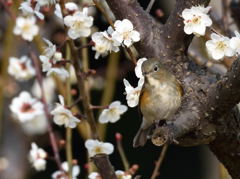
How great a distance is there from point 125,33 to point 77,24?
0.18 metres

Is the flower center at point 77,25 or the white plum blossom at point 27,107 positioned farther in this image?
the white plum blossom at point 27,107

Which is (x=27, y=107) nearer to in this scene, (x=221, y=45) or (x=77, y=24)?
(x=77, y=24)

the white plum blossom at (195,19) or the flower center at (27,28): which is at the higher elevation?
the white plum blossom at (195,19)

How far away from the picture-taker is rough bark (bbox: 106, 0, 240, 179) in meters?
1.82

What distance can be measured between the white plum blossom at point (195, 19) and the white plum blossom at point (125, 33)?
15 centimetres

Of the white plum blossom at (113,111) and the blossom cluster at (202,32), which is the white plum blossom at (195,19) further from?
the white plum blossom at (113,111)

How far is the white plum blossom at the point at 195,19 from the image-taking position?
1832 mm

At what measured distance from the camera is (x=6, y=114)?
198 inches

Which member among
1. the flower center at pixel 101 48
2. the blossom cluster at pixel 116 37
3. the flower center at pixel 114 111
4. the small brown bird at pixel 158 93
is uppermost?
the blossom cluster at pixel 116 37

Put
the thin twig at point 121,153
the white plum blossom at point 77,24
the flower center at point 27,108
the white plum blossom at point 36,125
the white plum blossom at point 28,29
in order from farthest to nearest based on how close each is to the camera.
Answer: the white plum blossom at point 36,125 < the flower center at point 27,108 < the white plum blossom at point 28,29 < the thin twig at point 121,153 < the white plum blossom at point 77,24

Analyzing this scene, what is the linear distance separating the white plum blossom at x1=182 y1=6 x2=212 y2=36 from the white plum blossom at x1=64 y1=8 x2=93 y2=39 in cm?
32

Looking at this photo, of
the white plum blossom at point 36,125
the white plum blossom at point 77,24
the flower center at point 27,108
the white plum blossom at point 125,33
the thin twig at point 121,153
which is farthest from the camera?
the white plum blossom at point 36,125

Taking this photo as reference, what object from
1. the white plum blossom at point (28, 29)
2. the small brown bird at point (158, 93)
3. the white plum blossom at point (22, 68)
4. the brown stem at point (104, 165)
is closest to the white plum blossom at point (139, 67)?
the small brown bird at point (158, 93)

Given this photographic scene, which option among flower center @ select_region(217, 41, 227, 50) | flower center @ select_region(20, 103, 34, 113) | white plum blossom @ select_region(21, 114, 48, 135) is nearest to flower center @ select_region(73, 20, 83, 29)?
flower center @ select_region(217, 41, 227, 50)
